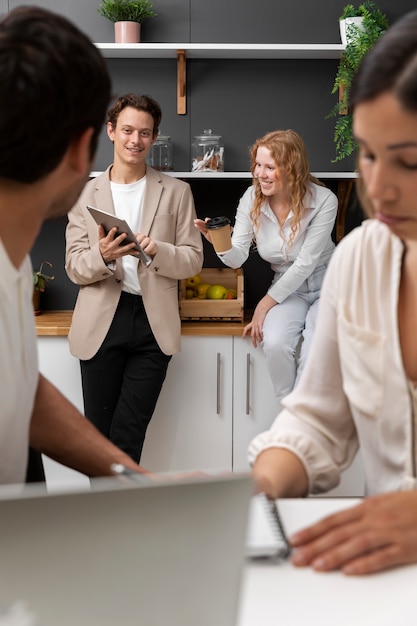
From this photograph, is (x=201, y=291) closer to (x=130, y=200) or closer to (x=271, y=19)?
(x=130, y=200)

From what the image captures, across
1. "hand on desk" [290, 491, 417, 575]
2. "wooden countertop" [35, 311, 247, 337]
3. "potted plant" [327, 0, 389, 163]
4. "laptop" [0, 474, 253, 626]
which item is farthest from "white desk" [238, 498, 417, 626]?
"potted plant" [327, 0, 389, 163]

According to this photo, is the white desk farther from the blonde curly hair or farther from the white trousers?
the blonde curly hair

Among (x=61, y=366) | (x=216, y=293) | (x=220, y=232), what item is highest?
(x=220, y=232)

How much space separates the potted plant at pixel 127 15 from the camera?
4059 mm

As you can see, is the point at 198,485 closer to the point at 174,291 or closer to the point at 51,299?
the point at 174,291

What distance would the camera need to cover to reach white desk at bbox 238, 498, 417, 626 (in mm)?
911

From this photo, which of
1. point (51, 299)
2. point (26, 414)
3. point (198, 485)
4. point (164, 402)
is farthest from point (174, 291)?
point (198, 485)

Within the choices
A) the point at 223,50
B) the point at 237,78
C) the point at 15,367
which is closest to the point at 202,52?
the point at 223,50

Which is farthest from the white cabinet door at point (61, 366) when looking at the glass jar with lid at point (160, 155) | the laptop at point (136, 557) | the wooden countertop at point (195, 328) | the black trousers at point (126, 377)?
the laptop at point (136, 557)

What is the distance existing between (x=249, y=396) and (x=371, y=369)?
2653mm

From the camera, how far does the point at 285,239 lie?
373 cm

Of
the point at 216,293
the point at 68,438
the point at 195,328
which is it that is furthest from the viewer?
the point at 216,293

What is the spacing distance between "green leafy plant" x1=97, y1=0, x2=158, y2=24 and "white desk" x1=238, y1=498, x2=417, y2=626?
11.7 ft

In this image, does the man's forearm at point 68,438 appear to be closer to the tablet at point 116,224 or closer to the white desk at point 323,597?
the white desk at point 323,597
